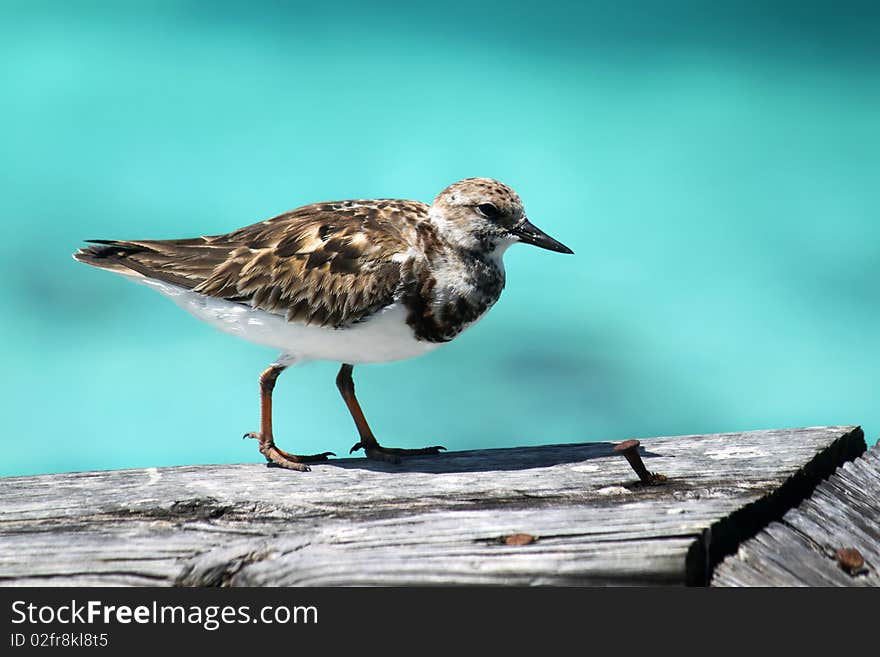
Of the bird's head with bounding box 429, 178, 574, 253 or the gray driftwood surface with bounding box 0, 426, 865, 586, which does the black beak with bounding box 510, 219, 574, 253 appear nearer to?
the bird's head with bounding box 429, 178, 574, 253

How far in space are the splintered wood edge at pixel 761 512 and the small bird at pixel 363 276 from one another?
1551 millimetres

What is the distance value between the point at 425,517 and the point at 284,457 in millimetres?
1515

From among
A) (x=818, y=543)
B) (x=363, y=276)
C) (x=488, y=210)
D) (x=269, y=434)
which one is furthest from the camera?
(x=269, y=434)

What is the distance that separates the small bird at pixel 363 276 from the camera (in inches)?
191

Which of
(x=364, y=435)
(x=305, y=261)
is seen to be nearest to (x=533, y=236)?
Answer: (x=305, y=261)

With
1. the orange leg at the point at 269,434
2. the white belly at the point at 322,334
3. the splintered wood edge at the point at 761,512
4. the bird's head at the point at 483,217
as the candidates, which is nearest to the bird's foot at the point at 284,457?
the orange leg at the point at 269,434

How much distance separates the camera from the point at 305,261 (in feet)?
16.4

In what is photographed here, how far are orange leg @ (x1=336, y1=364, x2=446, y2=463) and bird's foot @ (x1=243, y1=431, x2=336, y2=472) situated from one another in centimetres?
23

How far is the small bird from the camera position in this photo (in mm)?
4840

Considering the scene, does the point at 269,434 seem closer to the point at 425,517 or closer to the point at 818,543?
the point at 425,517

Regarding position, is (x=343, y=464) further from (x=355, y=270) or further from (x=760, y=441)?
(x=760, y=441)

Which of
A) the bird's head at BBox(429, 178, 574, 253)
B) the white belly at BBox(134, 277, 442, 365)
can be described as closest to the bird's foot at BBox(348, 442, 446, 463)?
the white belly at BBox(134, 277, 442, 365)

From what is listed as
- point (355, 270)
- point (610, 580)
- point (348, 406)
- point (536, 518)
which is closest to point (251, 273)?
point (355, 270)

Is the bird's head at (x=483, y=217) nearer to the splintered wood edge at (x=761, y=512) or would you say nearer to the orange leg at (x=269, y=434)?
the orange leg at (x=269, y=434)
